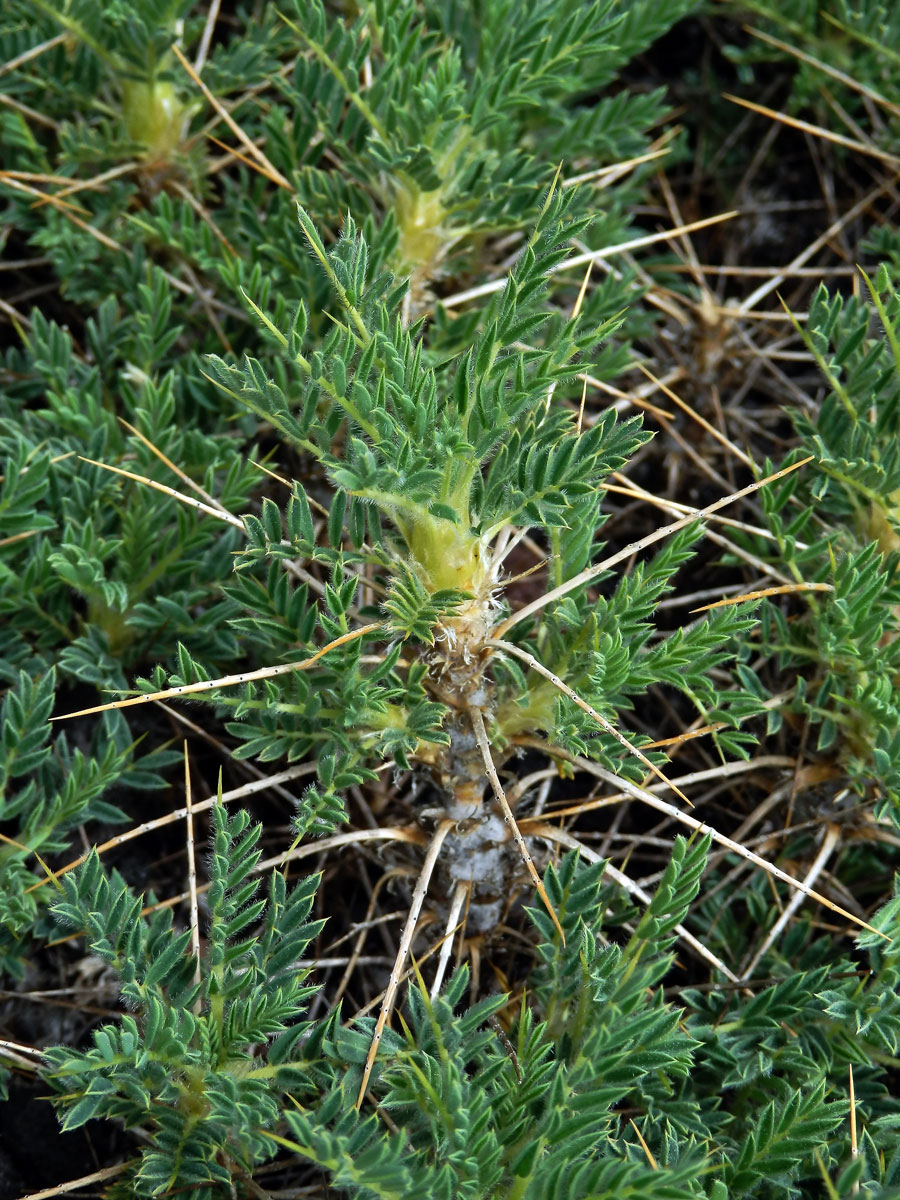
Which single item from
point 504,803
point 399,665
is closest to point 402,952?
point 504,803

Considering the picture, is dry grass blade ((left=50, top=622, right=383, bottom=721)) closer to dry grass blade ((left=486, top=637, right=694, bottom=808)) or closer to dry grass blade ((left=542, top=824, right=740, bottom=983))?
dry grass blade ((left=486, top=637, right=694, bottom=808))

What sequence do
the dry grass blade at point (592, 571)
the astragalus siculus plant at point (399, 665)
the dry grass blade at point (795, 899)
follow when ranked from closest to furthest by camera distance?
the astragalus siculus plant at point (399, 665) → the dry grass blade at point (592, 571) → the dry grass blade at point (795, 899)

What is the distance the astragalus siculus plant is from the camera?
4.90 ft

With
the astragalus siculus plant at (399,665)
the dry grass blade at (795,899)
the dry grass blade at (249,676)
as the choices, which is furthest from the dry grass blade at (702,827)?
the dry grass blade at (249,676)

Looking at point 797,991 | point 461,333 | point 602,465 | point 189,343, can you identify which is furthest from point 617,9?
point 797,991

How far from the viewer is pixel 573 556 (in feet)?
5.51

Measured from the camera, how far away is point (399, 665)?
1729 millimetres

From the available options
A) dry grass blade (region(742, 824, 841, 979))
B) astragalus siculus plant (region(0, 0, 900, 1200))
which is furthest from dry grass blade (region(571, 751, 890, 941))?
dry grass blade (region(742, 824, 841, 979))

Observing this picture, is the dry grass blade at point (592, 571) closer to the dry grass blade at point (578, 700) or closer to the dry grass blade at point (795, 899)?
the dry grass blade at point (578, 700)

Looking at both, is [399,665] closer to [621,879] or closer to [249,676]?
[249,676]

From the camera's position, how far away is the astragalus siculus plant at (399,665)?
1494mm

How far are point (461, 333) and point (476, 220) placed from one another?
0.74 feet

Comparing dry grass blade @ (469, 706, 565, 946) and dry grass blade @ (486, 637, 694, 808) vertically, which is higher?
dry grass blade @ (486, 637, 694, 808)

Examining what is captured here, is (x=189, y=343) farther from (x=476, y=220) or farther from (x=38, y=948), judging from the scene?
(x=38, y=948)
